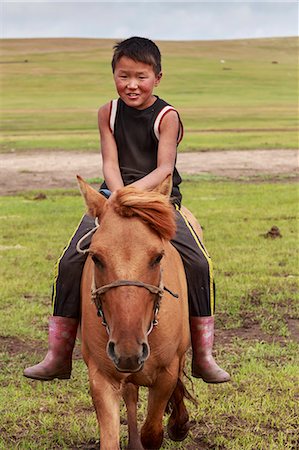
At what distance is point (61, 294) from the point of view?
516cm

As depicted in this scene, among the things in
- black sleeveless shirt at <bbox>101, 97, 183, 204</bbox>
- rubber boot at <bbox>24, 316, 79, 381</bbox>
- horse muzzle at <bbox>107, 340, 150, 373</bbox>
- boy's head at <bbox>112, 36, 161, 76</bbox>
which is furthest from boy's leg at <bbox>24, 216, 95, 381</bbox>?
horse muzzle at <bbox>107, 340, 150, 373</bbox>

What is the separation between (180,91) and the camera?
224ft

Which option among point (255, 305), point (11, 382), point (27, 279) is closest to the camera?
point (11, 382)

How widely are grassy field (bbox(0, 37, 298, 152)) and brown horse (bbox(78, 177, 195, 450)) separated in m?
24.7

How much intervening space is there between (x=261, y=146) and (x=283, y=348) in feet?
74.7

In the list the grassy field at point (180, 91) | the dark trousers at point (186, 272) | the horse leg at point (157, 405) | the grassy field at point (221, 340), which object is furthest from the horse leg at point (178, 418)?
the grassy field at point (180, 91)

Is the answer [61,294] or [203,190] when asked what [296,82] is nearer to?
[203,190]

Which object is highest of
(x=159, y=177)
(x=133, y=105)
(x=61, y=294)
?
(x=133, y=105)

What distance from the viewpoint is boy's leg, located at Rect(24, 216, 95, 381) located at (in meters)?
5.09

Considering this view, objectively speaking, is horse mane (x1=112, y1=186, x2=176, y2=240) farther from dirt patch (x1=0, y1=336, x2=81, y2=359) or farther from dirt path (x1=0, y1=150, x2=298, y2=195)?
dirt path (x1=0, y1=150, x2=298, y2=195)

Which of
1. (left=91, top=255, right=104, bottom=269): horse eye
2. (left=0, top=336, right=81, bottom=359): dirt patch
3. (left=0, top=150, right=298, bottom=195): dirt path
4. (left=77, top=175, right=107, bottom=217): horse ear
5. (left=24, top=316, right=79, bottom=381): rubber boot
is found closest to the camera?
(left=91, top=255, right=104, bottom=269): horse eye

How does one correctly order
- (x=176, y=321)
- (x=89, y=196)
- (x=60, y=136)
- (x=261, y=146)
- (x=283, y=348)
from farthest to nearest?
(x=60, y=136) < (x=261, y=146) < (x=283, y=348) < (x=176, y=321) < (x=89, y=196)

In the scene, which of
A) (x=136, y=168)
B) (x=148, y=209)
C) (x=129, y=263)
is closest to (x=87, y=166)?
(x=136, y=168)

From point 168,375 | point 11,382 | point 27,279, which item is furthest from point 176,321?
point 27,279
